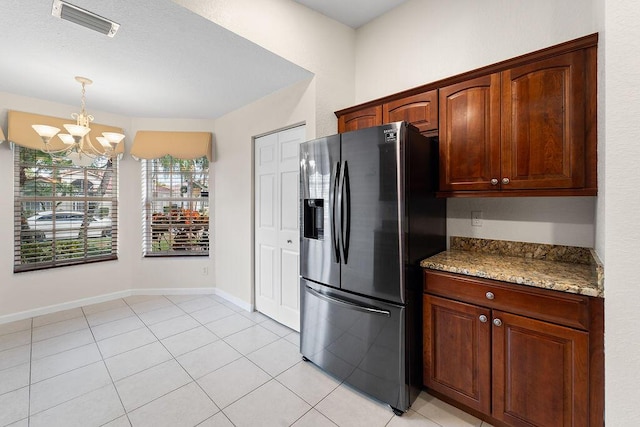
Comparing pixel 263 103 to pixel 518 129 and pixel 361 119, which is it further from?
pixel 518 129

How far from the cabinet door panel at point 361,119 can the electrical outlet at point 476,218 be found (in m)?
1.08

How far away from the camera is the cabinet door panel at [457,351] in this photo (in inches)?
62.3

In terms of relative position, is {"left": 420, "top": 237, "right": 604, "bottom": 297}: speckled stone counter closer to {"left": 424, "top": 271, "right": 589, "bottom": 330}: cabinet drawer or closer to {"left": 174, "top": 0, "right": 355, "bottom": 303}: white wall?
{"left": 424, "top": 271, "right": 589, "bottom": 330}: cabinet drawer

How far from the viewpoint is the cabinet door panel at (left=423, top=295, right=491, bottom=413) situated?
1.58 m

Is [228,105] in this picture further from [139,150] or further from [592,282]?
[592,282]

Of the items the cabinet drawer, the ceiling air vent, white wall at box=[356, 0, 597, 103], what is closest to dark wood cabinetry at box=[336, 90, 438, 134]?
white wall at box=[356, 0, 597, 103]

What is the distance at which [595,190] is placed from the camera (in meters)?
1.46

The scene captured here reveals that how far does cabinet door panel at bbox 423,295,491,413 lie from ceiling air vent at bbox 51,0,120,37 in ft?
9.45

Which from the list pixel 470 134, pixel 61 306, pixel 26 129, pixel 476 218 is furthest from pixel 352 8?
pixel 61 306

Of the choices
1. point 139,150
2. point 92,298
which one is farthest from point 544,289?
point 92,298

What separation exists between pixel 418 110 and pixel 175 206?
3576 millimetres

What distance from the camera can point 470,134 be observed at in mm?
1855

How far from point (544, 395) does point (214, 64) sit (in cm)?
326

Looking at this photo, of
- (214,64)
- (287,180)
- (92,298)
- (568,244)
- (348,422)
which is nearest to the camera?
(348,422)
